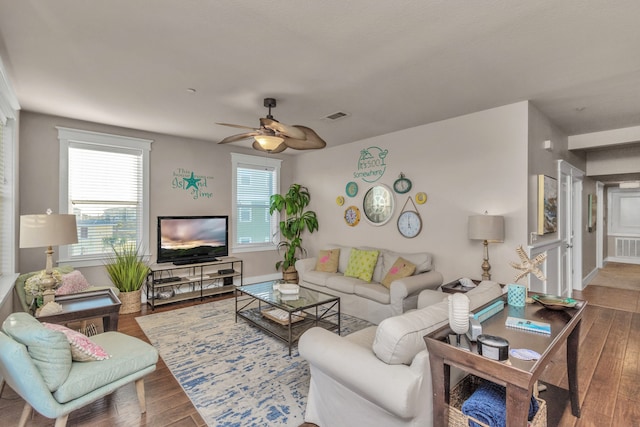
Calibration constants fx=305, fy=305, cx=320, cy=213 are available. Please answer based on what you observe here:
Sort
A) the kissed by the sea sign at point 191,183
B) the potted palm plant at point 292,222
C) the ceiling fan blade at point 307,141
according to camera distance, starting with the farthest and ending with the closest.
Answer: the potted palm plant at point 292,222
the kissed by the sea sign at point 191,183
the ceiling fan blade at point 307,141

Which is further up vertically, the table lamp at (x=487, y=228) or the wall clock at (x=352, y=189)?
the wall clock at (x=352, y=189)

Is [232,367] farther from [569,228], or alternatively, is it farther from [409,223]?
[569,228]

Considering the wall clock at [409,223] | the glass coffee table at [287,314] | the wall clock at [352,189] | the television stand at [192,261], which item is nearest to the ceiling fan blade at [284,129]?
the glass coffee table at [287,314]

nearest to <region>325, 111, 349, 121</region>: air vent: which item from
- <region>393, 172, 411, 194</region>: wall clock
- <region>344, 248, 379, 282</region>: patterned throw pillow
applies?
<region>393, 172, 411, 194</region>: wall clock

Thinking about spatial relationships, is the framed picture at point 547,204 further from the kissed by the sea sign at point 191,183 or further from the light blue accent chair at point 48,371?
the kissed by the sea sign at point 191,183

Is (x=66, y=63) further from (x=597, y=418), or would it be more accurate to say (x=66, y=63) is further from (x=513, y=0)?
(x=597, y=418)

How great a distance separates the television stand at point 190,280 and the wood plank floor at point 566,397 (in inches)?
39.3

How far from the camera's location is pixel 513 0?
1.80 metres

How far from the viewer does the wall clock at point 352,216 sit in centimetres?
527

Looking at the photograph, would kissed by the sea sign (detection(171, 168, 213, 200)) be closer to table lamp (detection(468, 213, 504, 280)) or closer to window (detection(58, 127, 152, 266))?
window (detection(58, 127, 152, 266))

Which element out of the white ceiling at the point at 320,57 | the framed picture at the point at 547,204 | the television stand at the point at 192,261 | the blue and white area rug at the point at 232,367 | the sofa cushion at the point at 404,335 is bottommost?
the blue and white area rug at the point at 232,367

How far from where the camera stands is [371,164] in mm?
5047

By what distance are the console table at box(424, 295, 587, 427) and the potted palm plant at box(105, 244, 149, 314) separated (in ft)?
13.7

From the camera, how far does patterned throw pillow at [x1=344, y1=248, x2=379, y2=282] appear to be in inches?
171
